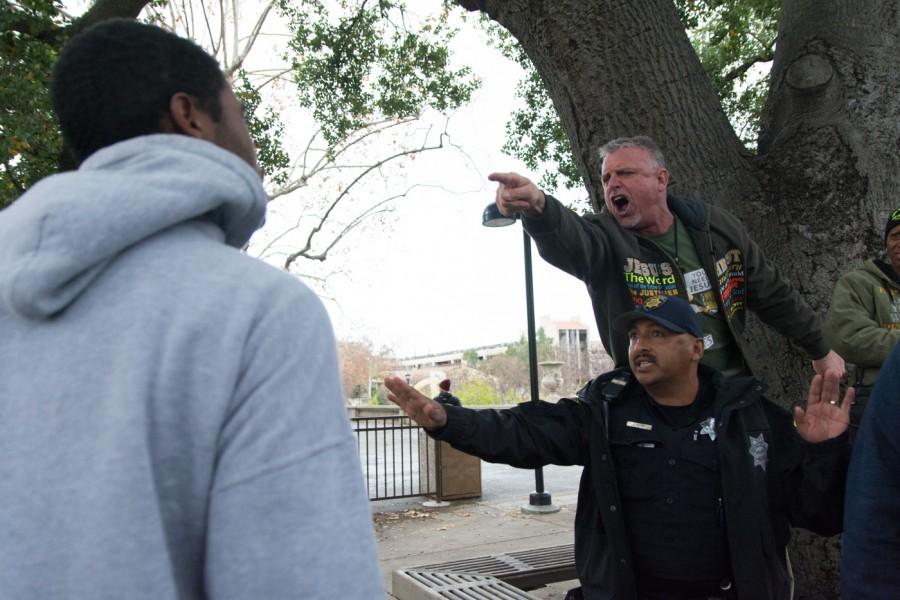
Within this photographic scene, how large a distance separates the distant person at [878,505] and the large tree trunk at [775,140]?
278 centimetres

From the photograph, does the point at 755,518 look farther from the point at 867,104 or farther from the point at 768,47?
the point at 768,47

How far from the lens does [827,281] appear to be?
440 centimetres

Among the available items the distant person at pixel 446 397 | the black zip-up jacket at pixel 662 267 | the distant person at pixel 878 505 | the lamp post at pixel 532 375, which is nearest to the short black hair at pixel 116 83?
the distant person at pixel 878 505

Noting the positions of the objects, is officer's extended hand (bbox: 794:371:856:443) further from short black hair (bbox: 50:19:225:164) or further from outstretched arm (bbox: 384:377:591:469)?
short black hair (bbox: 50:19:225:164)

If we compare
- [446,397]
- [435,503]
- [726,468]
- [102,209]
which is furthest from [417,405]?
[435,503]

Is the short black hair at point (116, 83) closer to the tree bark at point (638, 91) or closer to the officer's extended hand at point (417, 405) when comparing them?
the officer's extended hand at point (417, 405)

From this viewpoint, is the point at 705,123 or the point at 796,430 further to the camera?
the point at 705,123

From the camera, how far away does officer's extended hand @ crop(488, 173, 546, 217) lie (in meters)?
2.72

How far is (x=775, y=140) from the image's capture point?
15.6ft

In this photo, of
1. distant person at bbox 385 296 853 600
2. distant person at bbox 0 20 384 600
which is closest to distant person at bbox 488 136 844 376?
distant person at bbox 385 296 853 600

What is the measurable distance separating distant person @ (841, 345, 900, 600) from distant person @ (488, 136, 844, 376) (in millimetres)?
1458

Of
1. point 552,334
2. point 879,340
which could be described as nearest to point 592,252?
point 879,340

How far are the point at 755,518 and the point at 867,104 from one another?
3014 millimetres

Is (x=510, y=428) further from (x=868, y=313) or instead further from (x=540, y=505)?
(x=540, y=505)
